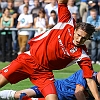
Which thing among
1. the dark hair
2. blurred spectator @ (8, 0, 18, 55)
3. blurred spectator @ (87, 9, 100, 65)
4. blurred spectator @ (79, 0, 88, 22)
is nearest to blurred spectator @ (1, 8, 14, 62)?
blurred spectator @ (8, 0, 18, 55)

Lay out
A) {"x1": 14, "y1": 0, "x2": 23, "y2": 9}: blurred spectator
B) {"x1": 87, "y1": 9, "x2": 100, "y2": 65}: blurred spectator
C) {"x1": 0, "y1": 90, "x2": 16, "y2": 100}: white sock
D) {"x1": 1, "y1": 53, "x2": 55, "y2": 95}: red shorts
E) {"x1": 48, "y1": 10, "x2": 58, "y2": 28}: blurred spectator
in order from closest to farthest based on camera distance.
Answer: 1. {"x1": 1, "y1": 53, "x2": 55, "y2": 95}: red shorts
2. {"x1": 0, "y1": 90, "x2": 16, "y2": 100}: white sock
3. {"x1": 87, "y1": 9, "x2": 100, "y2": 65}: blurred spectator
4. {"x1": 48, "y1": 10, "x2": 58, "y2": 28}: blurred spectator
5. {"x1": 14, "y1": 0, "x2": 23, "y2": 9}: blurred spectator

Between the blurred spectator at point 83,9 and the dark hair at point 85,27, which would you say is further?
the blurred spectator at point 83,9

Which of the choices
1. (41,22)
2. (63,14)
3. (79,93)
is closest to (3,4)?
(41,22)

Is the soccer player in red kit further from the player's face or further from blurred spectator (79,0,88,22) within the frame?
blurred spectator (79,0,88,22)

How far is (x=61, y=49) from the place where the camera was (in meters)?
7.01

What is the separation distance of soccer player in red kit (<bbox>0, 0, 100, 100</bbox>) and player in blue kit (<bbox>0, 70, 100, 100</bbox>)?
1.63 ft

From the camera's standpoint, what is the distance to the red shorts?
23.3ft

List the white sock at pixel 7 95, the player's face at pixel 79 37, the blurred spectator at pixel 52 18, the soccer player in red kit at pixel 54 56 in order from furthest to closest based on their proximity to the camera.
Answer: the blurred spectator at pixel 52 18, the white sock at pixel 7 95, the soccer player in red kit at pixel 54 56, the player's face at pixel 79 37

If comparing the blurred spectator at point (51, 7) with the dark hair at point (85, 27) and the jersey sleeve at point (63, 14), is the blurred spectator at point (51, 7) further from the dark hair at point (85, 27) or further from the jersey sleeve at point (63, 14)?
the dark hair at point (85, 27)

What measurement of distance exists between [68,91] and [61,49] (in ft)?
3.75

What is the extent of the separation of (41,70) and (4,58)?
9278mm

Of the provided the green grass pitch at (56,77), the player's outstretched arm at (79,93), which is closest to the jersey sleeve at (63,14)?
the player's outstretched arm at (79,93)

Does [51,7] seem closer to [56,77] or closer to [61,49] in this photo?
[56,77]

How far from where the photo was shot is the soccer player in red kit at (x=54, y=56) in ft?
22.8
